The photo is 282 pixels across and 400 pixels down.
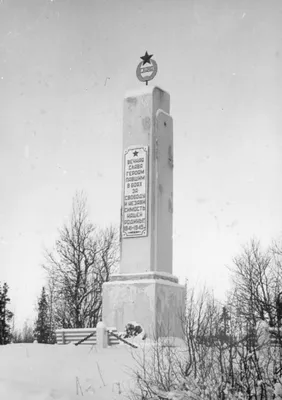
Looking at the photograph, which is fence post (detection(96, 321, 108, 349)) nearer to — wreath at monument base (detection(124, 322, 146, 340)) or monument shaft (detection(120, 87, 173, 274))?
wreath at monument base (detection(124, 322, 146, 340))

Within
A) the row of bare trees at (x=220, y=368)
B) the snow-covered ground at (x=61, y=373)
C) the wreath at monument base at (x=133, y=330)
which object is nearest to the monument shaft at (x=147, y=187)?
the wreath at monument base at (x=133, y=330)

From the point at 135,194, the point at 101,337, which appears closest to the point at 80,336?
the point at 101,337

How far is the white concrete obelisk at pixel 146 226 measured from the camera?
20.2 metres

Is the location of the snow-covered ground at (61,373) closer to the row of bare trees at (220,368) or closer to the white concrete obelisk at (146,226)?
the row of bare trees at (220,368)

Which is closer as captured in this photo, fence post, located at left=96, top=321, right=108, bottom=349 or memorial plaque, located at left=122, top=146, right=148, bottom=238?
fence post, located at left=96, top=321, right=108, bottom=349

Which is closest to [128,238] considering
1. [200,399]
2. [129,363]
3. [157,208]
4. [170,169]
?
[157,208]

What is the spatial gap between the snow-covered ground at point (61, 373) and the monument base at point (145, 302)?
131 inches

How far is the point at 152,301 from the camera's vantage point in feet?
65.6

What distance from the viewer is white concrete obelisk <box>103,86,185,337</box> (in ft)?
66.4

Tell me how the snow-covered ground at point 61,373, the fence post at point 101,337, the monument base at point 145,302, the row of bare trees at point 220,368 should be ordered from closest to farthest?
the row of bare trees at point 220,368 < the snow-covered ground at point 61,373 < the fence post at point 101,337 < the monument base at point 145,302

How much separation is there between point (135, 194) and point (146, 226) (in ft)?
3.63

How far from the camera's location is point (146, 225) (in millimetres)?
21062

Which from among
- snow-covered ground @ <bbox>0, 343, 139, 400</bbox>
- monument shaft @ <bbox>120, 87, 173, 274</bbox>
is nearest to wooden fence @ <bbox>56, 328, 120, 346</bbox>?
snow-covered ground @ <bbox>0, 343, 139, 400</bbox>

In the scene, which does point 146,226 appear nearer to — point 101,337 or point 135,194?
point 135,194
